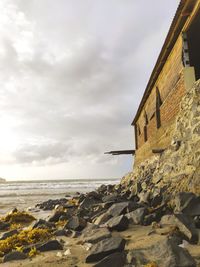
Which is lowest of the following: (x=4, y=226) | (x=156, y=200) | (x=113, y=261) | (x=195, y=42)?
(x=4, y=226)

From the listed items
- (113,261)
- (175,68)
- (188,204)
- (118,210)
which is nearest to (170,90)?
(175,68)

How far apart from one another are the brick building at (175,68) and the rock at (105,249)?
611 centimetres

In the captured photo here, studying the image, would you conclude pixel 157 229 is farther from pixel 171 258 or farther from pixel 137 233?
pixel 171 258

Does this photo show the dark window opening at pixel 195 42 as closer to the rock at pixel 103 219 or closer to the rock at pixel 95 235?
the rock at pixel 103 219

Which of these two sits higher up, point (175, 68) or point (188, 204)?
point (175, 68)

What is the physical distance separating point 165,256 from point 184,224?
1.22 m

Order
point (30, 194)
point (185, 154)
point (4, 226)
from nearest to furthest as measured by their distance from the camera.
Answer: point (185, 154), point (4, 226), point (30, 194)

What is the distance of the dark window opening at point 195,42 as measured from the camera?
945 cm

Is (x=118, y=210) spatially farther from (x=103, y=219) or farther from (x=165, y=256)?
(x=165, y=256)

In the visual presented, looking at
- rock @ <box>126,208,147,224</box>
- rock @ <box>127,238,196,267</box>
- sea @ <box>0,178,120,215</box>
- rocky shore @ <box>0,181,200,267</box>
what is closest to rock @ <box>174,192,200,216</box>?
rocky shore @ <box>0,181,200,267</box>

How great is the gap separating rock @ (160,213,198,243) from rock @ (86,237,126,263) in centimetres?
108

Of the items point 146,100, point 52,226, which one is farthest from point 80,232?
point 146,100

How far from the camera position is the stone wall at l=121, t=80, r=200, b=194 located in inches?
273

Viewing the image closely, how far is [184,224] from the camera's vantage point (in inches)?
187
